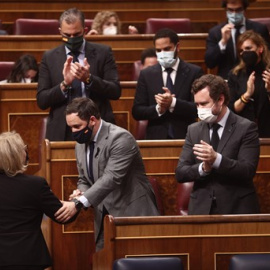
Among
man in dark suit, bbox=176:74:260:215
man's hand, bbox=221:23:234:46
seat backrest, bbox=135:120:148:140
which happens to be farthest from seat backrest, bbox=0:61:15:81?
man in dark suit, bbox=176:74:260:215

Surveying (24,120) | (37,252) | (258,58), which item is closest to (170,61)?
(258,58)

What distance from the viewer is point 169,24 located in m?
4.82

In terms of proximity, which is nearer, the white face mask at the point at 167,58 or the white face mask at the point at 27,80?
the white face mask at the point at 167,58

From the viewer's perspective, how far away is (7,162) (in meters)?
2.49

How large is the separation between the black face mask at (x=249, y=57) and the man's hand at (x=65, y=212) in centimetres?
105

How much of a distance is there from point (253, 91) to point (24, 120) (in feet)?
3.23

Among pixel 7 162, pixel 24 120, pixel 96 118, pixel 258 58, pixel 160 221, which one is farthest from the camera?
pixel 24 120

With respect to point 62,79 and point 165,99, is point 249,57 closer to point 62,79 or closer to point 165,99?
point 165,99

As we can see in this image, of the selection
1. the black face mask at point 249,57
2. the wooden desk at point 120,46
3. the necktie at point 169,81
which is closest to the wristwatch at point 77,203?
the necktie at point 169,81

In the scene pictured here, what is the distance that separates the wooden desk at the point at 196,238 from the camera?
2648 millimetres

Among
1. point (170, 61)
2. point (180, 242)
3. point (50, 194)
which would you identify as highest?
point (170, 61)

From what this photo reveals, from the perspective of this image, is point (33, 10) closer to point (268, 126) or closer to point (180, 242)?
point (268, 126)

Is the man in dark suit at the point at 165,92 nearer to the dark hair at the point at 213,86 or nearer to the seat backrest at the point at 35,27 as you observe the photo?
the dark hair at the point at 213,86

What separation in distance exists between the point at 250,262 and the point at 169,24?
2.51 meters
